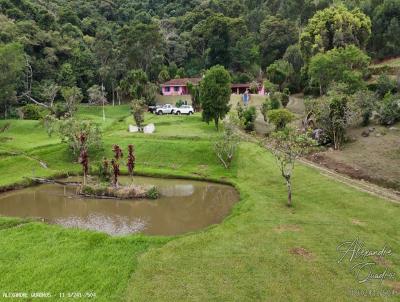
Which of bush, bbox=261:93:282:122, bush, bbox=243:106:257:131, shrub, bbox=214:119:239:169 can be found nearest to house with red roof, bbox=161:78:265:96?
bush, bbox=261:93:282:122

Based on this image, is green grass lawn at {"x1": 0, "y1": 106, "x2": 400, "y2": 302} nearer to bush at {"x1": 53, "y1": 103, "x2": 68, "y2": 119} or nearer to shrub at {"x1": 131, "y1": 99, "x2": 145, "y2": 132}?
shrub at {"x1": 131, "y1": 99, "x2": 145, "y2": 132}

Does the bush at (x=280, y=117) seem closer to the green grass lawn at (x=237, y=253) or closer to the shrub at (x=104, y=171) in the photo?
the green grass lawn at (x=237, y=253)

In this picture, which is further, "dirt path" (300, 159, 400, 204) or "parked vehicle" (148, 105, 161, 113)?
"parked vehicle" (148, 105, 161, 113)

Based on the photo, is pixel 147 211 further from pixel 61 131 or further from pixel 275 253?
pixel 61 131

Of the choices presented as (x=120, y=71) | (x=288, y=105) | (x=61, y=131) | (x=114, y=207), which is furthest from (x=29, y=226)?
(x=120, y=71)

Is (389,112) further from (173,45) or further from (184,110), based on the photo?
(173,45)

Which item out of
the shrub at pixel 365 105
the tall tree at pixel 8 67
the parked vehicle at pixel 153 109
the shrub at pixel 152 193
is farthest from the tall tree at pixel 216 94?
the tall tree at pixel 8 67
